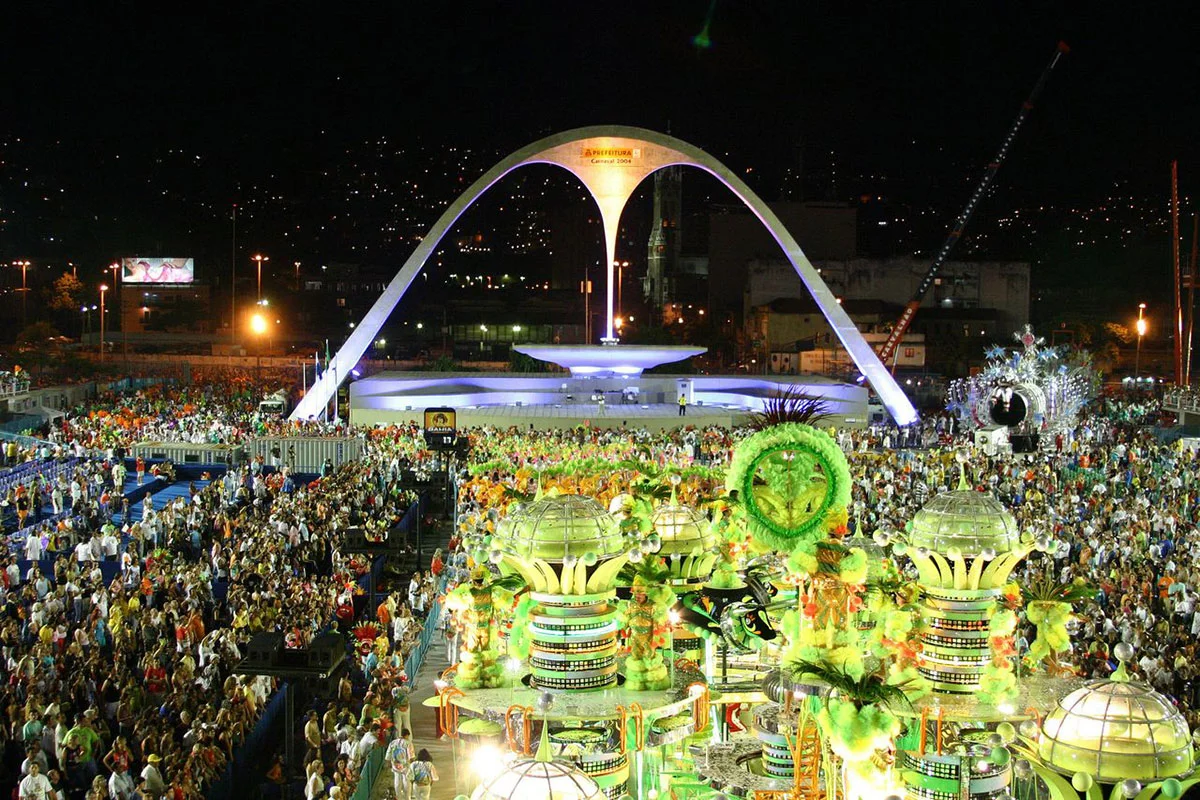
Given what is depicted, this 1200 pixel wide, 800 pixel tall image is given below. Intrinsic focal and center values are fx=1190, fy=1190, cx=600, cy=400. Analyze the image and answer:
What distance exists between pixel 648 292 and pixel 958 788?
65.4 metres

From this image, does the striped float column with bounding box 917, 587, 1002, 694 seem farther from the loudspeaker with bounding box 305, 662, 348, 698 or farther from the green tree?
the green tree

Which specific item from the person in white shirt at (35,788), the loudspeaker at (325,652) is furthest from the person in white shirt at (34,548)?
the loudspeaker at (325,652)

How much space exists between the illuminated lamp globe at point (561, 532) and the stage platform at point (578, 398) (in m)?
22.6

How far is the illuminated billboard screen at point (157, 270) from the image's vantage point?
63.3m

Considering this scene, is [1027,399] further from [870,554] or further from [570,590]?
[570,590]

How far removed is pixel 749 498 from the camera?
845cm

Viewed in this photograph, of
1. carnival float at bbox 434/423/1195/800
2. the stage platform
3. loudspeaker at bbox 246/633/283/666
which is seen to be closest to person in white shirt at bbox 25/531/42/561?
loudspeaker at bbox 246/633/283/666

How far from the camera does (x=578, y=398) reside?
36281 millimetres

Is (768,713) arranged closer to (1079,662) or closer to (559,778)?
(559,778)

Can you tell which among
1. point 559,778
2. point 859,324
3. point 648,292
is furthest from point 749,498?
point 648,292

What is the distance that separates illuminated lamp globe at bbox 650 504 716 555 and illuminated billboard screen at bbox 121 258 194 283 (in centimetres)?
6009

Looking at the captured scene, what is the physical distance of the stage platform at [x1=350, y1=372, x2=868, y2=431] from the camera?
103 feet

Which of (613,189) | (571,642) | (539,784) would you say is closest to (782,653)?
(571,642)

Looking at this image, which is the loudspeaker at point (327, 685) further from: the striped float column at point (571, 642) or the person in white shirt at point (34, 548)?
the person in white shirt at point (34, 548)
